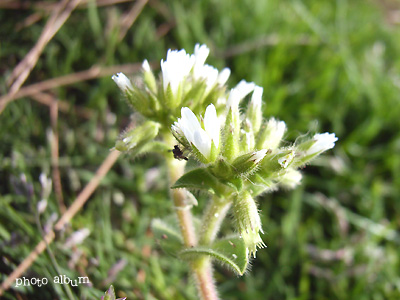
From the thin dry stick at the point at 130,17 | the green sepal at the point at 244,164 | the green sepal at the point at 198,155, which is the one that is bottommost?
the green sepal at the point at 244,164

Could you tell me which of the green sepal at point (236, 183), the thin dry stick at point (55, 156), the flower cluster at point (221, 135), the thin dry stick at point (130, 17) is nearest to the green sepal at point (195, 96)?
the flower cluster at point (221, 135)

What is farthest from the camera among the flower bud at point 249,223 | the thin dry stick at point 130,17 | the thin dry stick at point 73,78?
the thin dry stick at point 130,17

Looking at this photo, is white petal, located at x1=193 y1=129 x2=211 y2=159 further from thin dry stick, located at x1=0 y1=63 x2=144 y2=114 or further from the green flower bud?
thin dry stick, located at x1=0 y1=63 x2=144 y2=114

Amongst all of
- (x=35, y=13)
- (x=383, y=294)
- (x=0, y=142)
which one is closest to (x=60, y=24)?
(x=35, y=13)

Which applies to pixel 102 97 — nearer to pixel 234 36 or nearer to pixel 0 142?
pixel 0 142

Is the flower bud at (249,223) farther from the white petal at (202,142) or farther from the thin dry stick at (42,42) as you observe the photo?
the thin dry stick at (42,42)
